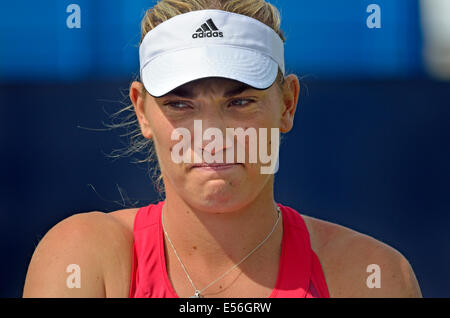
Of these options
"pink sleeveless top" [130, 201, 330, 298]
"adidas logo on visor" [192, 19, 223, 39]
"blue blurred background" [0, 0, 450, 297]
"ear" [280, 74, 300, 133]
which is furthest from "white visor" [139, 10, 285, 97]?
"blue blurred background" [0, 0, 450, 297]

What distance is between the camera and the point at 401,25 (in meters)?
2.81

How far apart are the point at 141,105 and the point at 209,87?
1.11ft

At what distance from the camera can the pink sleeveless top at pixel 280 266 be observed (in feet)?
4.79

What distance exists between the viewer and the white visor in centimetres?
138

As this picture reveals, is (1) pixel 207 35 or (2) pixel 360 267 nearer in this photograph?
(1) pixel 207 35

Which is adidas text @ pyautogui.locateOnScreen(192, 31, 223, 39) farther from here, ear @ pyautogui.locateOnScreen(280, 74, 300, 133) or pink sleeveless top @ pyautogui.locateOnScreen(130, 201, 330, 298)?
pink sleeveless top @ pyautogui.locateOnScreen(130, 201, 330, 298)

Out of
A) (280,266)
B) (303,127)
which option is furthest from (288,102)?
(303,127)

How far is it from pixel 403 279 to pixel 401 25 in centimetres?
167

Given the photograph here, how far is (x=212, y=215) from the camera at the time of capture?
1.53 meters

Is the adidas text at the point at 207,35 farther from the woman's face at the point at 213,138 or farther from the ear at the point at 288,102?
the ear at the point at 288,102

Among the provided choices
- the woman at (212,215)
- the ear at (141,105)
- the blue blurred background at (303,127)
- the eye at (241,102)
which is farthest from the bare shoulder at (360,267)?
the blue blurred background at (303,127)

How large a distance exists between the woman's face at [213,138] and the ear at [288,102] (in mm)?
142

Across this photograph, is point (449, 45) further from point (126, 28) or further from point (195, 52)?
point (195, 52)

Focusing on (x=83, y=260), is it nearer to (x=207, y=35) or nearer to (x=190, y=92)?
(x=190, y=92)
